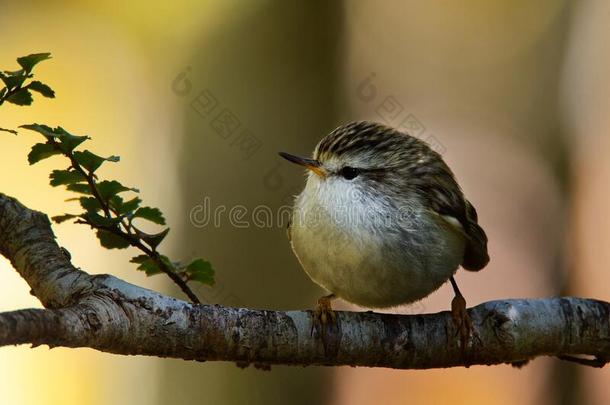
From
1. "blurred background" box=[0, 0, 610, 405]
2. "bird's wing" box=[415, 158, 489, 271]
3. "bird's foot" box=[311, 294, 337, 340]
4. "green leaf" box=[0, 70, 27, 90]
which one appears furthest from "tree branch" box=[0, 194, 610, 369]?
"blurred background" box=[0, 0, 610, 405]

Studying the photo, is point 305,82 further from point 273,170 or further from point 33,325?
point 33,325

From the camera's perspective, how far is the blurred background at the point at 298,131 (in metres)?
5.39

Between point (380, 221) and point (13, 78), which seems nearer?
point (13, 78)

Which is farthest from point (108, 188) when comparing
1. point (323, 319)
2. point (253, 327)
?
point (323, 319)

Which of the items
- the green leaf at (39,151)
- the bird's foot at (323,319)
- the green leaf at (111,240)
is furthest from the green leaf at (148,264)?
the bird's foot at (323,319)

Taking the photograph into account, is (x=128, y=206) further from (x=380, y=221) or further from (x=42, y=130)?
(x=380, y=221)

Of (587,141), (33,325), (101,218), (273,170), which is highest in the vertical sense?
(587,141)

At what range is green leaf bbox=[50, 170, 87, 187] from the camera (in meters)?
2.62

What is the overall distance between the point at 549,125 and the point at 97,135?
3737 millimetres

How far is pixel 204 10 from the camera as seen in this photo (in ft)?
19.0

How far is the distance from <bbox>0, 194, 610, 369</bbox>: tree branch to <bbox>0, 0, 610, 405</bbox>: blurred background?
7.32 ft

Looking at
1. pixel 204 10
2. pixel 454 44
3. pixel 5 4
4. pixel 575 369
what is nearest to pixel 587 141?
pixel 454 44

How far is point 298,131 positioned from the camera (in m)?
5.34

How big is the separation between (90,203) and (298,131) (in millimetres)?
2781
